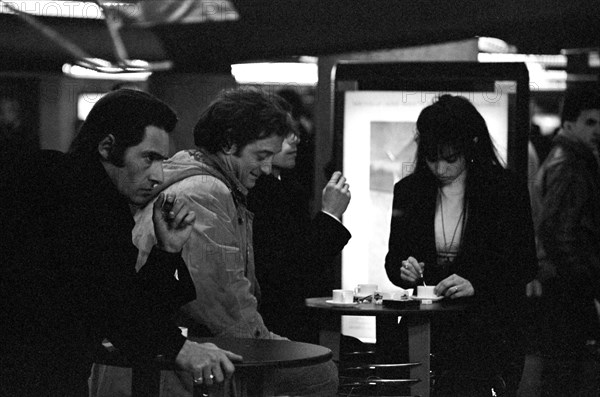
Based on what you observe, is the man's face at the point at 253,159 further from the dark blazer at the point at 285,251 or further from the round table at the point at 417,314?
the round table at the point at 417,314

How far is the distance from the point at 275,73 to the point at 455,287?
1.02 metres

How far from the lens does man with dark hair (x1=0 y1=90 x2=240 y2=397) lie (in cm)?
258

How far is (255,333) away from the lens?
3201 millimetres

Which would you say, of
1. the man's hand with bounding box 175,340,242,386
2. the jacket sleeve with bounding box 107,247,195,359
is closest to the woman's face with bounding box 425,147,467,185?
the jacket sleeve with bounding box 107,247,195,359

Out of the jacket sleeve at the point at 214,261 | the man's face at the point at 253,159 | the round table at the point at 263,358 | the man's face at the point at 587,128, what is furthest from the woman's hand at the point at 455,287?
the man's face at the point at 587,128

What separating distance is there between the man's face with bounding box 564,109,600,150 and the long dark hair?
956 mm

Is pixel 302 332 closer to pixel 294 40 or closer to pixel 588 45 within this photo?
pixel 294 40

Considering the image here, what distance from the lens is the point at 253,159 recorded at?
3436 mm

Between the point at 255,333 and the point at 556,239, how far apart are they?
2102mm

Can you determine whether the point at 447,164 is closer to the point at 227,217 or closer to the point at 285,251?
the point at 285,251

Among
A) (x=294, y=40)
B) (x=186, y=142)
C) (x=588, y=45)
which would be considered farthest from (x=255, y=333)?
(x=588, y=45)

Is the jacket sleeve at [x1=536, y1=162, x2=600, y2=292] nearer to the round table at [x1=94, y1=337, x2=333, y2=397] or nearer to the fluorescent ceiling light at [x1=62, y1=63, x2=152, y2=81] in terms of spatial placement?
the fluorescent ceiling light at [x1=62, y1=63, x2=152, y2=81]

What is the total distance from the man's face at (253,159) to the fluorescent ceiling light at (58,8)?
67 cm

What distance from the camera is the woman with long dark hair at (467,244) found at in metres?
3.96
